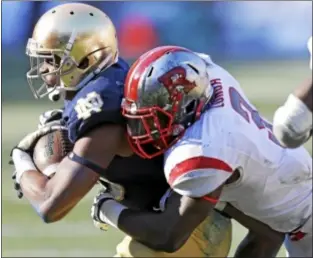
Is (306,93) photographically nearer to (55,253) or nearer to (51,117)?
(51,117)

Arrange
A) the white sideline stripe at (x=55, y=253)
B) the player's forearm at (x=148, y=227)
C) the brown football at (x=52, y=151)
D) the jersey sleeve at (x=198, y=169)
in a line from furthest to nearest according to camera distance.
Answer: the white sideline stripe at (x=55, y=253) → the brown football at (x=52, y=151) → the player's forearm at (x=148, y=227) → the jersey sleeve at (x=198, y=169)

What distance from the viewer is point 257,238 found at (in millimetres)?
3537

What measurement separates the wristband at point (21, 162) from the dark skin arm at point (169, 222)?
1.21 ft

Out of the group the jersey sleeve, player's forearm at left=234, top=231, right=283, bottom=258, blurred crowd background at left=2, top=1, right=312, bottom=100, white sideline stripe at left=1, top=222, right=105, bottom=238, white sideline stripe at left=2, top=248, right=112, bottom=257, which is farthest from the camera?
blurred crowd background at left=2, top=1, right=312, bottom=100

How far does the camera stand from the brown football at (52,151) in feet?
11.1

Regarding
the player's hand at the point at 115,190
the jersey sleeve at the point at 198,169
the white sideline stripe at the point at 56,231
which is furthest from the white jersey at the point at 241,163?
the white sideline stripe at the point at 56,231

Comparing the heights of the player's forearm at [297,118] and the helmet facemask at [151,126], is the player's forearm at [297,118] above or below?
above

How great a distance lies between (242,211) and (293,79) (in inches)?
333

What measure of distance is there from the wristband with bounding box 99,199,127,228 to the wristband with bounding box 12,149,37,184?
0.27 meters

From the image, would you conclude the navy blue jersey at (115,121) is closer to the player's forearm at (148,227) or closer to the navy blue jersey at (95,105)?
the navy blue jersey at (95,105)

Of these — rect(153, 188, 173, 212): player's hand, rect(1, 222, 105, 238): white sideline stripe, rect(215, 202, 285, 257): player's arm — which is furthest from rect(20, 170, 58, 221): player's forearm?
rect(1, 222, 105, 238): white sideline stripe

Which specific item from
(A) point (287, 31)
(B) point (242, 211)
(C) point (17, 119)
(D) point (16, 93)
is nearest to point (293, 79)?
(A) point (287, 31)

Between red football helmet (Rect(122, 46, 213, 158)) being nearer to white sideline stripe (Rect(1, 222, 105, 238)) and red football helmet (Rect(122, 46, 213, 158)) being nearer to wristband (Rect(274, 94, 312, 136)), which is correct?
wristband (Rect(274, 94, 312, 136))

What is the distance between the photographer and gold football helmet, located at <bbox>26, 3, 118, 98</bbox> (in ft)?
11.1
